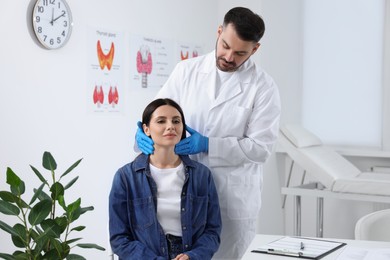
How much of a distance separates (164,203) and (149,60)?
5.22ft

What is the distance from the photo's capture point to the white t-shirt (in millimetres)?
1946

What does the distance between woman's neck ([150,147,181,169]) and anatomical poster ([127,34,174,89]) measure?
4.31ft

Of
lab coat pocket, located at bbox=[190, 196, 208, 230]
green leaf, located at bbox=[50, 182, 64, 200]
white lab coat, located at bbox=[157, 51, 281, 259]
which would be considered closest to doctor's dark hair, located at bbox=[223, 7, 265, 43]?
white lab coat, located at bbox=[157, 51, 281, 259]

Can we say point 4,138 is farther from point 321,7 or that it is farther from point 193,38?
point 321,7

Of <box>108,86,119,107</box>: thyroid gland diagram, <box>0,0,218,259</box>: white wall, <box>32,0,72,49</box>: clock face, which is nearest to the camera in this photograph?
<box>0,0,218,259</box>: white wall

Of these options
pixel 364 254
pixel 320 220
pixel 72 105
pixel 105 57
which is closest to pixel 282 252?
pixel 364 254

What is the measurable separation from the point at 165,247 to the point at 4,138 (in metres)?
0.99

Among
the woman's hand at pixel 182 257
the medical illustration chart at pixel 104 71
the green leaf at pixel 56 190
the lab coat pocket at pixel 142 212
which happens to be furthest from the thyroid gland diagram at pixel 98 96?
the green leaf at pixel 56 190

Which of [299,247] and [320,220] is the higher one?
[299,247]

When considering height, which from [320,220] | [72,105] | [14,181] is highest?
[72,105]

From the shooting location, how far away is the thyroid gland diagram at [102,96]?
9.86 feet

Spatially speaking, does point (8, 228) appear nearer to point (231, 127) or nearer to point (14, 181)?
point (14, 181)

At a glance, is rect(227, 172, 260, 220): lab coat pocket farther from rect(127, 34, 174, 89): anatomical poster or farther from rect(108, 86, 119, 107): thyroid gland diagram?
rect(127, 34, 174, 89): anatomical poster

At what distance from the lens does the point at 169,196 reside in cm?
197
